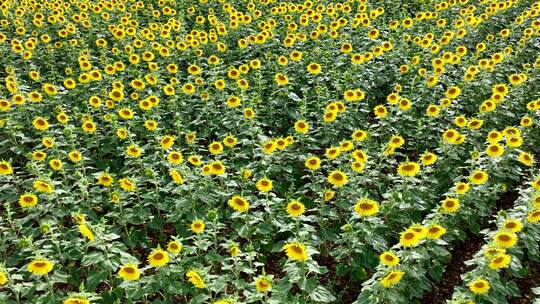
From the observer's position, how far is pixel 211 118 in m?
6.67

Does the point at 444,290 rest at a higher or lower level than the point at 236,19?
lower

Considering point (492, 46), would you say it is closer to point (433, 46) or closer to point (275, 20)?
point (433, 46)

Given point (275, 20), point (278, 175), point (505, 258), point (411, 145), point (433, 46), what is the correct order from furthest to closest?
point (275, 20), point (433, 46), point (411, 145), point (278, 175), point (505, 258)

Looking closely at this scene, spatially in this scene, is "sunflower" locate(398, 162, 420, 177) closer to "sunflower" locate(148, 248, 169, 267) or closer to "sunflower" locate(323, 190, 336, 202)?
"sunflower" locate(323, 190, 336, 202)

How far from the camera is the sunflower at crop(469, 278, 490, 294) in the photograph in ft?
12.1

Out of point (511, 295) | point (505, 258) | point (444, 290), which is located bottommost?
point (444, 290)

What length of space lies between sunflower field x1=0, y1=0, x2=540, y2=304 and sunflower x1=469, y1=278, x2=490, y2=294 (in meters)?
0.02

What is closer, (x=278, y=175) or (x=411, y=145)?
(x=278, y=175)

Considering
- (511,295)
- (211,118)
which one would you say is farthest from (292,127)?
(511,295)

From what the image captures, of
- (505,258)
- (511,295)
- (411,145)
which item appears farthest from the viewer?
(411,145)

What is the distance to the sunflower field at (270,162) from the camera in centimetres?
412

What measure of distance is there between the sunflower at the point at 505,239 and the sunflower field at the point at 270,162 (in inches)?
0.6

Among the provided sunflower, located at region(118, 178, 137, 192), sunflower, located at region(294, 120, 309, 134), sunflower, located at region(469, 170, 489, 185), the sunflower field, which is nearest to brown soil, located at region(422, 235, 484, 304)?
the sunflower field

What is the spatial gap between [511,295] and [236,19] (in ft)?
22.4
